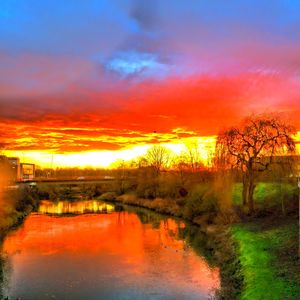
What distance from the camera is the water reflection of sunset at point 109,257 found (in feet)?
100

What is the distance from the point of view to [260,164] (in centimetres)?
4747

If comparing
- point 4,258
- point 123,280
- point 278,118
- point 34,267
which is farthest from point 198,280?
point 278,118

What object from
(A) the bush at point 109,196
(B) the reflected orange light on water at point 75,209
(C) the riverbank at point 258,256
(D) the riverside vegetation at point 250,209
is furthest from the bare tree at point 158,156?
(C) the riverbank at point 258,256

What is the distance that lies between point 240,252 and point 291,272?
903cm

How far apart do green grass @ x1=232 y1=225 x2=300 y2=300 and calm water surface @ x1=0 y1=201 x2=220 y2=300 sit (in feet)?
Answer: 9.62

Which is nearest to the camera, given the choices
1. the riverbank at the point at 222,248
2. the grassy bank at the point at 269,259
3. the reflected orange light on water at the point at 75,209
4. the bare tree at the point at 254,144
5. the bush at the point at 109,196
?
the grassy bank at the point at 269,259

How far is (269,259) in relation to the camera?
95.0 feet

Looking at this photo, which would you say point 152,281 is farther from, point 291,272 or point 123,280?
point 291,272

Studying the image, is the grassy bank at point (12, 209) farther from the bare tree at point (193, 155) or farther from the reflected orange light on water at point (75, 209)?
the bare tree at point (193, 155)

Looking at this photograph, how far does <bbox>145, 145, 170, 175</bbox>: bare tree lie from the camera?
121 meters

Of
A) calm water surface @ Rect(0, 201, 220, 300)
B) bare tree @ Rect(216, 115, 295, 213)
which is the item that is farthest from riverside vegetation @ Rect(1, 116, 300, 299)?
calm water surface @ Rect(0, 201, 220, 300)

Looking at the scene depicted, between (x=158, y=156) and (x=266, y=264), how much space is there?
315 ft

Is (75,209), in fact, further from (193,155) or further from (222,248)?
(222,248)

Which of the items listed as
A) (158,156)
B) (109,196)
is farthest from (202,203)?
(158,156)
